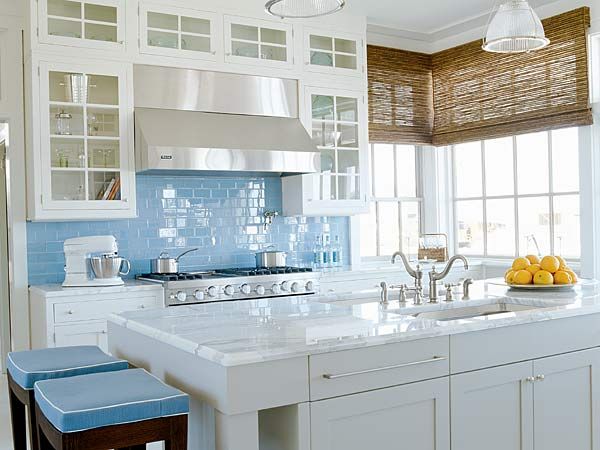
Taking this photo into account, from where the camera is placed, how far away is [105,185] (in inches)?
190

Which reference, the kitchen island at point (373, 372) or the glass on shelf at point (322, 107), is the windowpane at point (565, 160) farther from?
the kitchen island at point (373, 372)

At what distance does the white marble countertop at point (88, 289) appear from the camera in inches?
172

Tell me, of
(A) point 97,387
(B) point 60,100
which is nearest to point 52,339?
(B) point 60,100

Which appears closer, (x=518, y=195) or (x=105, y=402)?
(x=105, y=402)

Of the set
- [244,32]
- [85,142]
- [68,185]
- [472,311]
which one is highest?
[244,32]

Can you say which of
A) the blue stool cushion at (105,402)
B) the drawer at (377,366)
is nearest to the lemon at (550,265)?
the drawer at (377,366)

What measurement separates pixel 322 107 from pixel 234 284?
67.4 inches

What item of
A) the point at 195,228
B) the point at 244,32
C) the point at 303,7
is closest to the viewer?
the point at 303,7

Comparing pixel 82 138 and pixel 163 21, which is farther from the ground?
pixel 163 21

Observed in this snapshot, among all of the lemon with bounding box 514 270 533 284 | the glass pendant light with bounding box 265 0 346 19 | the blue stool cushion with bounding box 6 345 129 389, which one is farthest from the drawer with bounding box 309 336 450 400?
the glass pendant light with bounding box 265 0 346 19

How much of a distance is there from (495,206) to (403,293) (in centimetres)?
337

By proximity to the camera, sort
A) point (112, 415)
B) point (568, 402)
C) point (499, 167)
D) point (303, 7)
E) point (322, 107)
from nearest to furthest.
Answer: point (112, 415)
point (568, 402)
point (303, 7)
point (322, 107)
point (499, 167)

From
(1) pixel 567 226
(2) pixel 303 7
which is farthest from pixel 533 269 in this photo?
(1) pixel 567 226

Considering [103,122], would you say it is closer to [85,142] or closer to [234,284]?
[85,142]
